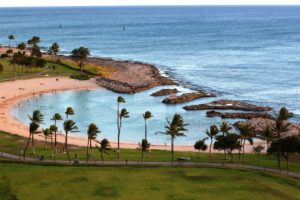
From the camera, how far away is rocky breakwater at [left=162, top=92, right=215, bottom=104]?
14412 cm

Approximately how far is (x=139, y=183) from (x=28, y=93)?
90.0 meters

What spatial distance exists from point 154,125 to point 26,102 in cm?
4227

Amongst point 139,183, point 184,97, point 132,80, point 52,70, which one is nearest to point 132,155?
point 139,183

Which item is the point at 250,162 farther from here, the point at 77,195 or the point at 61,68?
the point at 61,68

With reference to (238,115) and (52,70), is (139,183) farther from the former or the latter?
(52,70)

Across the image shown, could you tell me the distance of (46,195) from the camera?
67000 mm

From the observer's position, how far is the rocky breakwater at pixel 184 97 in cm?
14412

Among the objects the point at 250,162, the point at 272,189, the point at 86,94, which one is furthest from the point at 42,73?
the point at 272,189

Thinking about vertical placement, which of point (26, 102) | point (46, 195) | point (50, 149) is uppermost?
point (26, 102)

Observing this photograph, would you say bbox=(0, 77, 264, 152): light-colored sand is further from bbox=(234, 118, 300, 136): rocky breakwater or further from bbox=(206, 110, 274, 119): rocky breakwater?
bbox=(206, 110, 274, 119): rocky breakwater

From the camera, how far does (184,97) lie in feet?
481

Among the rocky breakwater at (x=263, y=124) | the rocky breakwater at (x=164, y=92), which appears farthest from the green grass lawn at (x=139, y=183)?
the rocky breakwater at (x=164, y=92)

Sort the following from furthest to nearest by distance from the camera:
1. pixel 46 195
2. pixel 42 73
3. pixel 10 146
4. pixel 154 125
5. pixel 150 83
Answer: pixel 42 73 < pixel 150 83 < pixel 154 125 < pixel 10 146 < pixel 46 195

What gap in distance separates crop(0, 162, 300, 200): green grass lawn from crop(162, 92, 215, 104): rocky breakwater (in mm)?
65613
